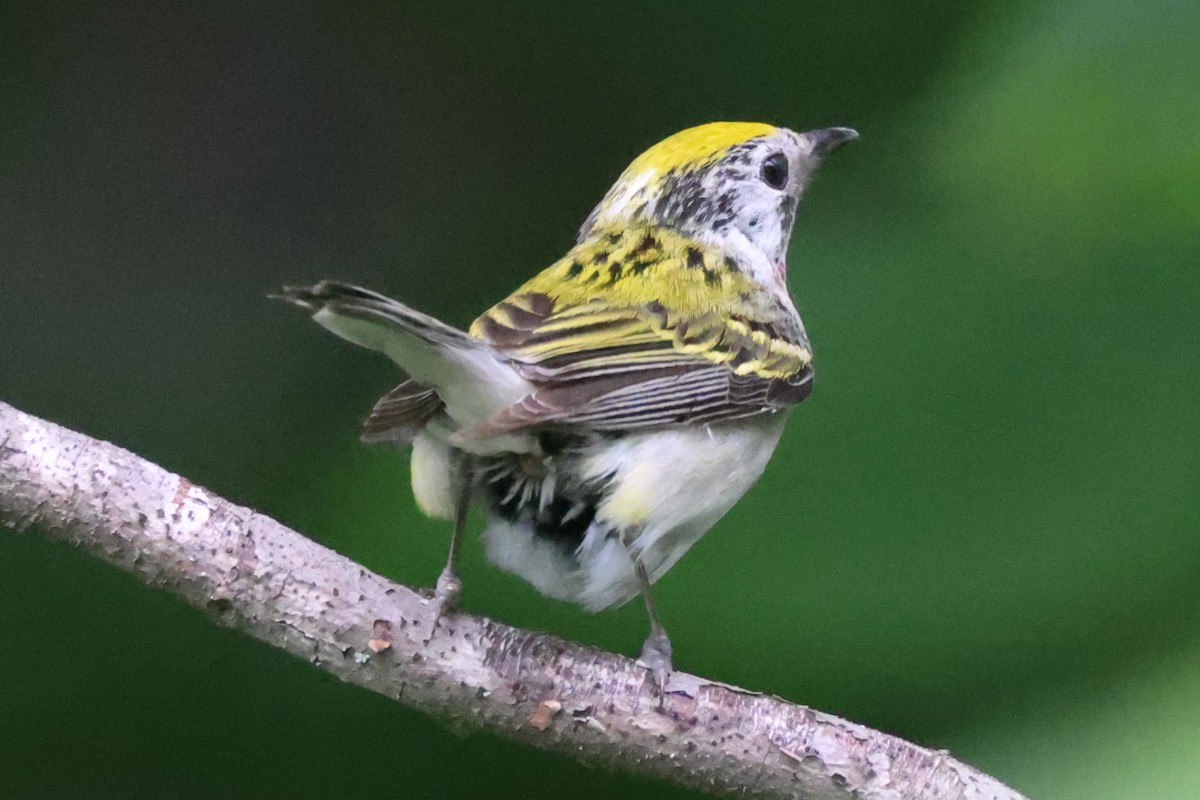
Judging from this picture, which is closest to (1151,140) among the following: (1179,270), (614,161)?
(1179,270)

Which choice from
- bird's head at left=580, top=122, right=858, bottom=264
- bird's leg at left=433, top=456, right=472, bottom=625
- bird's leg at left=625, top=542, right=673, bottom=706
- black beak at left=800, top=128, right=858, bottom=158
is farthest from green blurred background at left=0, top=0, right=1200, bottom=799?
bird's leg at left=625, top=542, right=673, bottom=706

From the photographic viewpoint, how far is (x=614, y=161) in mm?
4031

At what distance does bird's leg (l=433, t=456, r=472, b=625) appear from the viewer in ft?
6.47

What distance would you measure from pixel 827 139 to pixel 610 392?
48.4 inches

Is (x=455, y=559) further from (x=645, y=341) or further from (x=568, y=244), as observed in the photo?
(x=568, y=244)

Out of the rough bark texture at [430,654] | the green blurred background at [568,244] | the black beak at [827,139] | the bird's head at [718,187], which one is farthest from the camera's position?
the green blurred background at [568,244]

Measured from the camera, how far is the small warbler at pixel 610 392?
1.92 meters

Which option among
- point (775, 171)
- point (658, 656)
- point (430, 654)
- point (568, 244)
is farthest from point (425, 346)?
point (568, 244)

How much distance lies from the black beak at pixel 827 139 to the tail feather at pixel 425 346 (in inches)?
51.3

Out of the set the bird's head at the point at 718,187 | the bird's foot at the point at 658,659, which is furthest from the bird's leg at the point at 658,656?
the bird's head at the point at 718,187

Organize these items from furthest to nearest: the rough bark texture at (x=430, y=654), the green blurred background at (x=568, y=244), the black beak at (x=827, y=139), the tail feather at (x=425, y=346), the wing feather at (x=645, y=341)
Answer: the green blurred background at (x=568, y=244) → the black beak at (x=827, y=139) → the wing feather at (x=645, y=341) → the rough bark texture at (x=430, y=654) → the tail feather at (x=425, y=346)

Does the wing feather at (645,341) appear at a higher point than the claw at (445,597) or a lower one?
higher

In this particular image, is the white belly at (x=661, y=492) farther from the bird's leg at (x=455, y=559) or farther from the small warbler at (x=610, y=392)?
the bird's leg at (x=455, y=559)

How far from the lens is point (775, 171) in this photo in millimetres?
2812
